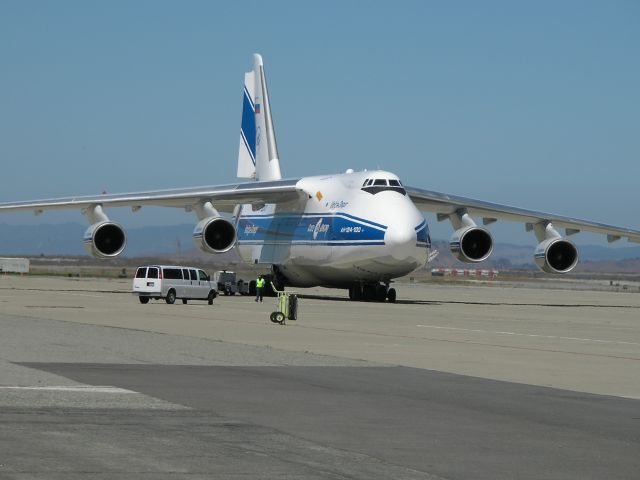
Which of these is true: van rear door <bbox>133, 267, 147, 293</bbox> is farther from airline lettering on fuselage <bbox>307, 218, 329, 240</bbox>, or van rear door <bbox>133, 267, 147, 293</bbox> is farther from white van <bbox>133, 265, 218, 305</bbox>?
airline lettering on fuselage <bbox>307, 218, 329, 240</bbox>

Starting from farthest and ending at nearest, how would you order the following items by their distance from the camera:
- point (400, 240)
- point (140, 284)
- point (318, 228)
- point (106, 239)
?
point (106, 239)
point (318, 228)
point (400, 240)
point (140, 284)

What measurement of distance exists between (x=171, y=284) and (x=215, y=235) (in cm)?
557

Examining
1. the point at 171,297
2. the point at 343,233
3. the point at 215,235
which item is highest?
the point at 343,233

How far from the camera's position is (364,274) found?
4544 cm

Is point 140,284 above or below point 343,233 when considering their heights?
below

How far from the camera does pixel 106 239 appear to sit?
47.5 m

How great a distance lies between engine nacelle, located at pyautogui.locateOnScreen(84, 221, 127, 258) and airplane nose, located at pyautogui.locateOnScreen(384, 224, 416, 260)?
10.8m

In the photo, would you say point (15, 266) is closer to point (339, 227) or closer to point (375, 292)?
point (375, 292)

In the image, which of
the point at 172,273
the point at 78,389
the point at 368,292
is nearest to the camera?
the point at 78,389

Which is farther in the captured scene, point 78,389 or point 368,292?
point 368,292

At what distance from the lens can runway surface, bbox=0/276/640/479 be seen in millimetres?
9656

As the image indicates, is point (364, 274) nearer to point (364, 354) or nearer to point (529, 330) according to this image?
point (529, 330)

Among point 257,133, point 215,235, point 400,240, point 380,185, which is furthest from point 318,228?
point 257,133

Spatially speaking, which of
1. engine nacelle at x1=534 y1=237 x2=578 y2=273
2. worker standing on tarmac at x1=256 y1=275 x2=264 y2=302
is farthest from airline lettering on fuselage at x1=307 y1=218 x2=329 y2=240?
engine nacelle at x1=534 y1=237 x2=578 y2=273
